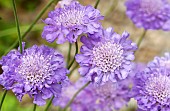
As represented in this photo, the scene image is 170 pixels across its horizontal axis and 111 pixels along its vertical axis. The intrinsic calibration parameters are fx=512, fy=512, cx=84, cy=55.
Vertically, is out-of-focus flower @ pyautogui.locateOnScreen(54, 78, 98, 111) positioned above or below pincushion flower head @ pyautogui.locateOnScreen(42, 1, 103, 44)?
below

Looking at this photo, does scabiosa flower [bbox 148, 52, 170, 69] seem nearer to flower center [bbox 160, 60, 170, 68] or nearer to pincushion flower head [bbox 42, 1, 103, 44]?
flower center [bbox 160, 60, 170, 68]

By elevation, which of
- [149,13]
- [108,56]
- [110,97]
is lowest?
[110,97]

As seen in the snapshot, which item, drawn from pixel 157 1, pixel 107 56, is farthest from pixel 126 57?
pixel 157 1

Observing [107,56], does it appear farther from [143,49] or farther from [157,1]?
[143,49]

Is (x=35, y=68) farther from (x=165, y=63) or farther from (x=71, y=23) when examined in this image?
(x=165, y=63)

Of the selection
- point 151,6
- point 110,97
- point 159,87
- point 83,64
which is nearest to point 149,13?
point 151,6

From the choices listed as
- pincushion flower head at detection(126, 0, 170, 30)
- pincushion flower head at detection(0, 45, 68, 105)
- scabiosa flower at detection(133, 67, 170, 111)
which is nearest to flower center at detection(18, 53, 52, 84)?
pincushion flower head at detection(0, 45, 68, 105)
